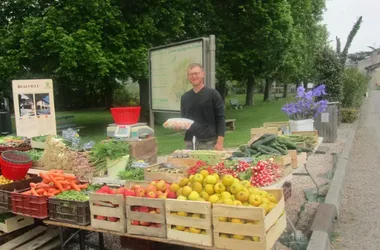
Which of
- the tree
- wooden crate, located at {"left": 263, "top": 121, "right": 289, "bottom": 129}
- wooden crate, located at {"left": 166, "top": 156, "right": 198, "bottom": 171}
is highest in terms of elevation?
the tree

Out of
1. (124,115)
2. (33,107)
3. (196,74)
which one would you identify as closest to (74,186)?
(124,115)

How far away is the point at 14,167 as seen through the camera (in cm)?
484

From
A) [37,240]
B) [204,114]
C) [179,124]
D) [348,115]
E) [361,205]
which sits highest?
[204,114]

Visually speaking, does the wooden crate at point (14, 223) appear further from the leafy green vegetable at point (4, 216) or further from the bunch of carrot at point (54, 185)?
the bunch of carrot at point (54, 185)

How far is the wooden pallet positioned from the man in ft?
7.23

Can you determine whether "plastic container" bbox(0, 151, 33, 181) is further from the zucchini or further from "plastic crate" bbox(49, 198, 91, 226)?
the zucchini

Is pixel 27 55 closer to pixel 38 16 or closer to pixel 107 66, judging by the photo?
pixel 38 16

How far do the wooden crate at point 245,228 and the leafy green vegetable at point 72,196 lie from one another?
5.10 ft

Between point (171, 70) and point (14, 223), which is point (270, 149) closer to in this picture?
point (14, 223)

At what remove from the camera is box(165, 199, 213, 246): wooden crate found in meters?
3.04

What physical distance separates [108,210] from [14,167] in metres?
2.02

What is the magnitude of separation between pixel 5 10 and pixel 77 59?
466 cm

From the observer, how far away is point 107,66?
15.0 m

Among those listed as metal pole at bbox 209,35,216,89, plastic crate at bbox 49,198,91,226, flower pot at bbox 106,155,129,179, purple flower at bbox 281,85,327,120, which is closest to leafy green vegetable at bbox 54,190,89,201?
plastic crate at bbox 49,198,91,226
